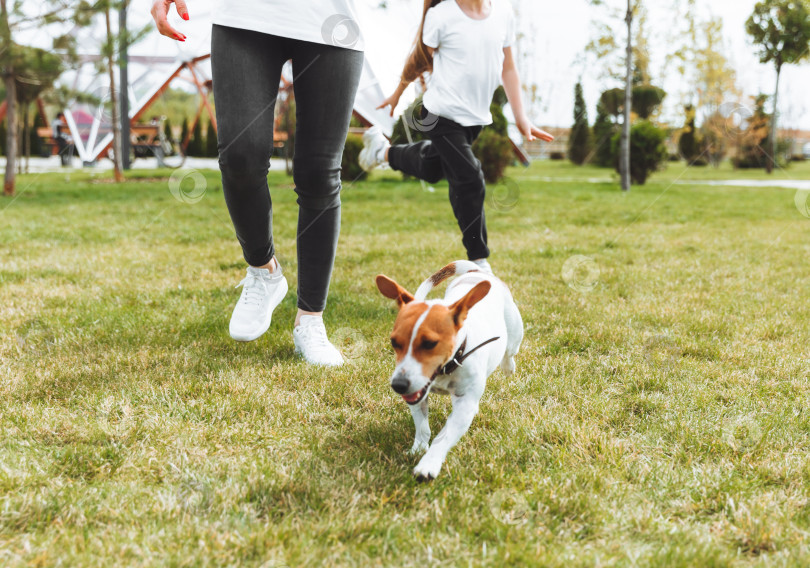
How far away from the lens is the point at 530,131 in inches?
130

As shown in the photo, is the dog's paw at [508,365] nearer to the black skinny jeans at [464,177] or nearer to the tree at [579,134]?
the black skinny jeans at [464,177]

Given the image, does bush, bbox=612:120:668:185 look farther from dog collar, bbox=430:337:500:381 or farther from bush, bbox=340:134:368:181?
dog collar, bbox=430:337:500:381

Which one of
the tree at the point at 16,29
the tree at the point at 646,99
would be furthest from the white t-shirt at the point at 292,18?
the tree at the point at 646,99

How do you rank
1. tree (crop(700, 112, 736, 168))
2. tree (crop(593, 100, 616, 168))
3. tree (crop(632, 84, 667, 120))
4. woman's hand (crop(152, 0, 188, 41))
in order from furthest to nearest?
tree (crop(593, 100, 616, 168)) < tree (crop(700, 112, 736, 168)) < tree (crop(632, 84, 667, 120)) < woman's hand (crop(152, 0, 188, 41))

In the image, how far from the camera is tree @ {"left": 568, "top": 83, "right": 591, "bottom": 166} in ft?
83.5

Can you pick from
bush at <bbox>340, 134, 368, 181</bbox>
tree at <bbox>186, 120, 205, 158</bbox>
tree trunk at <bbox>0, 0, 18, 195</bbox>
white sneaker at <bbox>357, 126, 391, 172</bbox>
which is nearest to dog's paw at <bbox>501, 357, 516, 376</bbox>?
white sneaker at <bbox>357, 126, 391, 172</bbox>

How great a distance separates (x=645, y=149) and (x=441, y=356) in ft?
43.8

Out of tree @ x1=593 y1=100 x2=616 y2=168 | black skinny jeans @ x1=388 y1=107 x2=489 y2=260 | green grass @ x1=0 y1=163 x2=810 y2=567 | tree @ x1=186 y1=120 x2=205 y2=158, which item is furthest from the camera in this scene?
tree @ x1=593 y1=100 x2=616 y2=168

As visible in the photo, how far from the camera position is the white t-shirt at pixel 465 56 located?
339 cm

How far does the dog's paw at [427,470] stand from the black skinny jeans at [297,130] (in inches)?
44.9

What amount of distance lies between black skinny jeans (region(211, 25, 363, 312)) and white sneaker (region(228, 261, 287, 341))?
10cm

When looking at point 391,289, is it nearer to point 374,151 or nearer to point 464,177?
point 464,177

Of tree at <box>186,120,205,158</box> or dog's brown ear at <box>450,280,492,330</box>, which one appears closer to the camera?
dog's brown ear at <box>450,280,492,330</box>

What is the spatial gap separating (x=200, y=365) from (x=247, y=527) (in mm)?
1203
